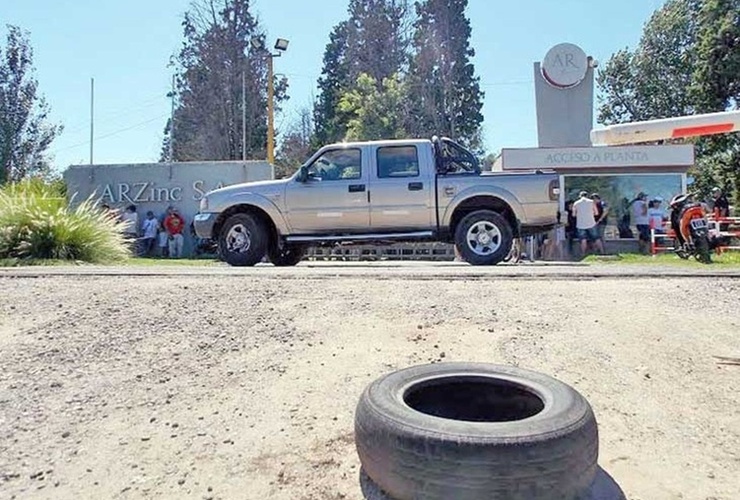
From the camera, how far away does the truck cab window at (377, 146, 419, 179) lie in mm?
9188

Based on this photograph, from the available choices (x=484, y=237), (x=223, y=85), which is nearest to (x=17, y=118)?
(x=223, y=85)

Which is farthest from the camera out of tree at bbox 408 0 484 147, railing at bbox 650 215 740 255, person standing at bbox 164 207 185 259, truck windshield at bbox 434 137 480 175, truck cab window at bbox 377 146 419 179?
tree at bbox 408 0 484 147

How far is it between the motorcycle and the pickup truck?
3.67 metres

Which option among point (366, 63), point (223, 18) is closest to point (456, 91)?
point (366, 63)

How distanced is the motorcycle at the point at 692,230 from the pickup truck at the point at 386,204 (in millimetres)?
3670

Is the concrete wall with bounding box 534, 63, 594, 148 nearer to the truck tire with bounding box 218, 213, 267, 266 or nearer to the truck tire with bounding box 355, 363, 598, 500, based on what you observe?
the truck tire with bounding box 218, 213, 267, 266

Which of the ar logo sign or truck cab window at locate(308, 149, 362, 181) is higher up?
the ar logo sign

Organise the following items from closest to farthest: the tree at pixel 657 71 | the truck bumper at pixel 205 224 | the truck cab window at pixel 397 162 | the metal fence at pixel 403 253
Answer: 1. the truck cab window at pixel 397 162
2. the truck bumper at pixel 205 224
3. the metal fence at pixel 403 253
4. the tree at pixel 657 71

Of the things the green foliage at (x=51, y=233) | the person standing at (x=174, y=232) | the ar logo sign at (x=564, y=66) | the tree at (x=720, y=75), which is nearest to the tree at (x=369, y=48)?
the tree at (x=720, y=75)

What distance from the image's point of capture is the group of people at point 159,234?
755 inches

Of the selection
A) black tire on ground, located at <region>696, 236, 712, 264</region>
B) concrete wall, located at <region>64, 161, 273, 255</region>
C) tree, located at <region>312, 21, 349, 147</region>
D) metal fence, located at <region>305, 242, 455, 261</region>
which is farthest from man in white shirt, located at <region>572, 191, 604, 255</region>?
tree, located at <region>312, 21, 349, 147</region>

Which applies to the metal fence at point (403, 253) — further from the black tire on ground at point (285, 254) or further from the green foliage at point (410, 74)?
the green foliage at point (410, 74)

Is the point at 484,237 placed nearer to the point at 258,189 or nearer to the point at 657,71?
the point at 258,189

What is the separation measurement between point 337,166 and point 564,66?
1620 centimetres
